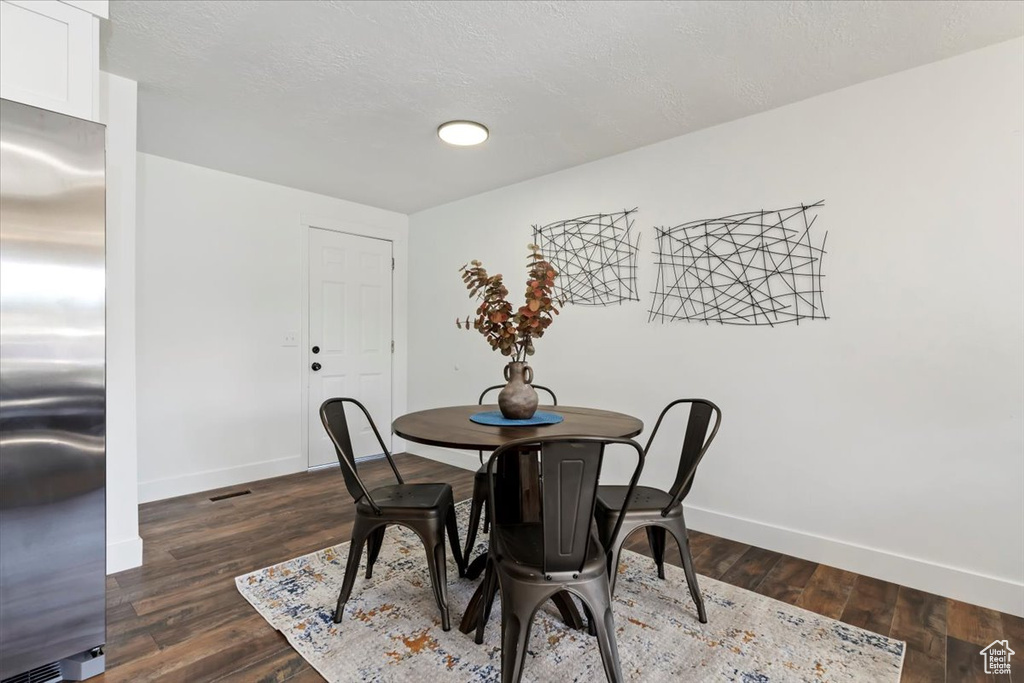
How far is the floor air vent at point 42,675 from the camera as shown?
1.58 metres

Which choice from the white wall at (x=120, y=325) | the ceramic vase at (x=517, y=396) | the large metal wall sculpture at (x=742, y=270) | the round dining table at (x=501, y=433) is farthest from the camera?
the large metal wall sculpture at (x=742, y=270)

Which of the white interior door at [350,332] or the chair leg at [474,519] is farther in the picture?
the white interior door at [350,332]

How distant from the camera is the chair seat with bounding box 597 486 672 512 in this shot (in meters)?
1.91

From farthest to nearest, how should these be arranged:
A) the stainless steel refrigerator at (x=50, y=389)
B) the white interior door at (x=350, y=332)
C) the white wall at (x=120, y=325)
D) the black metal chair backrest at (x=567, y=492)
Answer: the white interior door at (x=350, y=332) → the white wall at (x=120, y=325) → the stainless steel refrigerator at (x=50, y=389) → the black metal chair backrest at (x=567, y=492)

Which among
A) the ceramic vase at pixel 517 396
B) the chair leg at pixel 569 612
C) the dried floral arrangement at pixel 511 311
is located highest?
the dried floral arrangement at pixel 511 311

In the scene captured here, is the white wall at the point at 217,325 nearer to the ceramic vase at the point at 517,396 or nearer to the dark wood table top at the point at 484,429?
the dark wood table top at the point at 484,429

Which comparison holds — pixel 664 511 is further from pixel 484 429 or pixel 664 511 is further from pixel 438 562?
pixel 438 562

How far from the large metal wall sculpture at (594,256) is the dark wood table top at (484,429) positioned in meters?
1.26

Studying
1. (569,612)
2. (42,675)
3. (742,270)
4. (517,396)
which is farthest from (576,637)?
(742,270)

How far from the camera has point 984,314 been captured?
2.10 metres

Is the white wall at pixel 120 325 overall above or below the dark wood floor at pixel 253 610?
above

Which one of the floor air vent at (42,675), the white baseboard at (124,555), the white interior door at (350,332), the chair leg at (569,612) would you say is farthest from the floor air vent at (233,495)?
the chair leg at (569,612)

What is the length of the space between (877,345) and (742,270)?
0.76 metres

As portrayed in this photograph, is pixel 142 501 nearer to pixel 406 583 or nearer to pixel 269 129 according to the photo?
pixel 406 583
